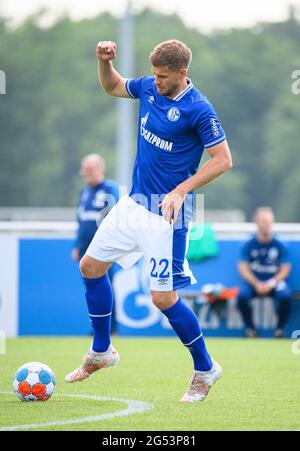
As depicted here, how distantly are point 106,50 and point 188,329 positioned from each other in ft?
6.46

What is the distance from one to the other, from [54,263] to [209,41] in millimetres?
42797

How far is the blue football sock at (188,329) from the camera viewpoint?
712cm

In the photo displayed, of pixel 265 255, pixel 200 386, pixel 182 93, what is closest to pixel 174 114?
pixel 182 93

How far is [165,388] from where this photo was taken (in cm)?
792

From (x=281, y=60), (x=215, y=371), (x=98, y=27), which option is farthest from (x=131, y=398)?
(x=98, y=27)

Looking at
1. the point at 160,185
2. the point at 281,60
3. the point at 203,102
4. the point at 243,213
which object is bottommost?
the point at 243,213

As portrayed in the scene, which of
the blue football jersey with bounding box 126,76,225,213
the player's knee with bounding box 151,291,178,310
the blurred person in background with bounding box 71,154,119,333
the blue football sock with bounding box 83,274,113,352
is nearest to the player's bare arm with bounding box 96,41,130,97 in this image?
the blue football jersey with bounding box 126,76,225,213

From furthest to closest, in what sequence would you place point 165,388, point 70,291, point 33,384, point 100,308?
point 70,291 < point 165,388 < point 100,308 < point 33,384

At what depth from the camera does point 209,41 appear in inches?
2175

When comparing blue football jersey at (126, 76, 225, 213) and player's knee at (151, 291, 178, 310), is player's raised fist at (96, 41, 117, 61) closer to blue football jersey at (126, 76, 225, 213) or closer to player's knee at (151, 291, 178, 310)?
blue football jersey at (126, 76, 225, 213)

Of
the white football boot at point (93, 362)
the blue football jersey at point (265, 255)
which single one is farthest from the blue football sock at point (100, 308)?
the blue football jersey at point (265, 255)

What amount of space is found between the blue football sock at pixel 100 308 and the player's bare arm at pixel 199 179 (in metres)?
0.91

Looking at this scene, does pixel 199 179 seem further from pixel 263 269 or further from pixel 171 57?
pixel 263 269
